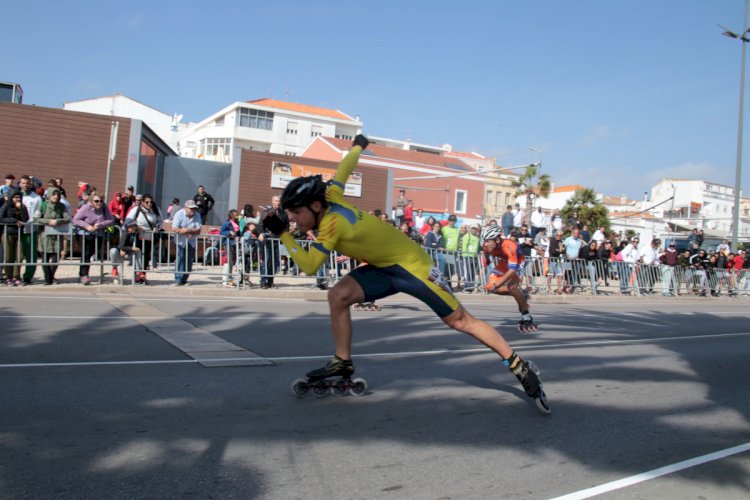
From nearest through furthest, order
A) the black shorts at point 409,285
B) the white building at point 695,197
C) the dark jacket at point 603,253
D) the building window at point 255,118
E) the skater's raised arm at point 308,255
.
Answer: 1. the skater's raised arm at point 308,255
2. the black shorts at point 409,285
3. the dark jacket at point 603,253
4. the building window at point 255,118
5. the white building at point 695,197

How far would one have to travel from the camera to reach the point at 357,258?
18.0 ft

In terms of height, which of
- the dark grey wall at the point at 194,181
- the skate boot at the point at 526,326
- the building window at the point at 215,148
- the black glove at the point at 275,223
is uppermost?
the building window at the point at 215,148

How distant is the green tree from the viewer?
50438 millimetres

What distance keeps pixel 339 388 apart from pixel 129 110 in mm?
62554

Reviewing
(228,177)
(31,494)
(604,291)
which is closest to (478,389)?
(31,494)

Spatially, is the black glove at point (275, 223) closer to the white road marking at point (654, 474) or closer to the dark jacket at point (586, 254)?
the white road marking at point (654, 474)

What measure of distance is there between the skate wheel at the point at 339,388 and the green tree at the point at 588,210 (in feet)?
152

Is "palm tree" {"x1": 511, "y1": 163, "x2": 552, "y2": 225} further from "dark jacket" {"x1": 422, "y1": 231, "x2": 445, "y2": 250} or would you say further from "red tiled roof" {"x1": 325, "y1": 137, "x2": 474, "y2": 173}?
"dark jacket" {"x1": 422, "y1": 231, "x2": 445, "y2": 250}

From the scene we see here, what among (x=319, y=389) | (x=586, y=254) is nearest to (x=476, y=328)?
(x=319, y=389)

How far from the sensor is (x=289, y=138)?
75000 millimetres

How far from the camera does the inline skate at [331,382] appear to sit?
18.6ft

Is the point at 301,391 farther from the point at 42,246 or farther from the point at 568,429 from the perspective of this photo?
the point at 42,246

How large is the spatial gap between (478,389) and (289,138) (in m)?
70.8

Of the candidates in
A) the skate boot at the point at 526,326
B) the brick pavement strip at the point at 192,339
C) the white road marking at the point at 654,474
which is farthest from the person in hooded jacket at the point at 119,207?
the white road marking at the point at 654,474
